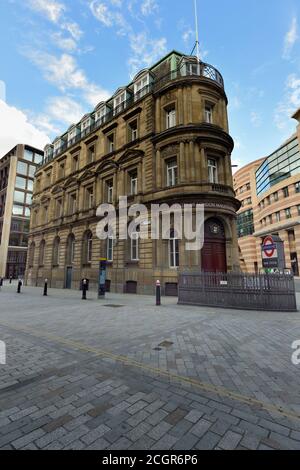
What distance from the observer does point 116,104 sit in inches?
885

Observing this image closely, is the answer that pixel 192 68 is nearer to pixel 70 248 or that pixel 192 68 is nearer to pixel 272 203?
pixel 70 248

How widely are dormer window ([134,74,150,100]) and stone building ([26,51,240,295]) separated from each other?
0.28 ft

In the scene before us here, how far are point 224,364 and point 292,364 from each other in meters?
1.26

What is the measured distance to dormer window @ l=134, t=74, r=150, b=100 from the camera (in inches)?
773

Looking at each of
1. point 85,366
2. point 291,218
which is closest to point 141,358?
point 85,366

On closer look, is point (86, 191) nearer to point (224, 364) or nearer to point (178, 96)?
→ point (178, 96)

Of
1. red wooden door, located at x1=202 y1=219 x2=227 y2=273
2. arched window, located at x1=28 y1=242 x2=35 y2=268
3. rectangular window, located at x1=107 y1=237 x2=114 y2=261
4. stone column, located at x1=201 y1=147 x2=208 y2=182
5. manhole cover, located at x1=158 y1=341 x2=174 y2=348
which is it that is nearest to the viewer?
manhole cover, located at x1=158 y1=341 x2=174 y2=348
